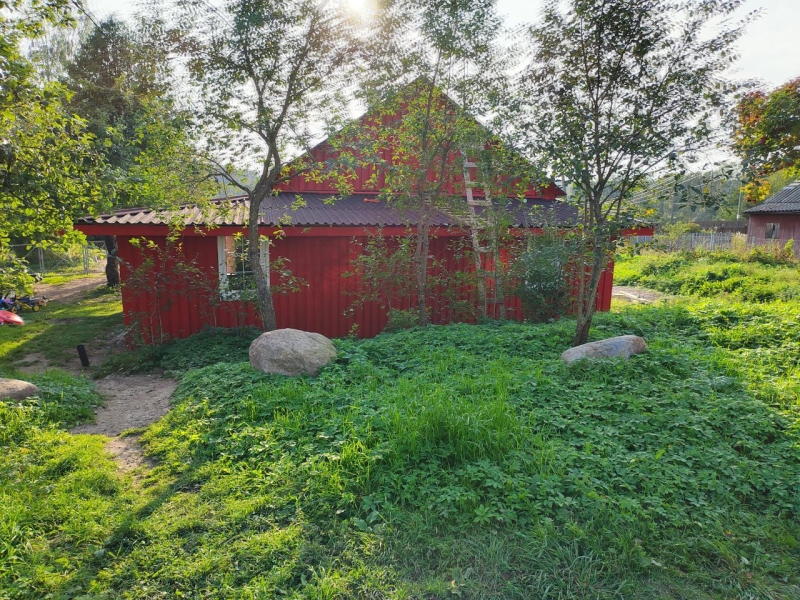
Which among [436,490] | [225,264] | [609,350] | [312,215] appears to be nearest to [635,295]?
[312,215]

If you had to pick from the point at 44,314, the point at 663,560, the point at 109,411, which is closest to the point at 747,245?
the point at 663,560

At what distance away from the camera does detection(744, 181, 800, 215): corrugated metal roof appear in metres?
20.0

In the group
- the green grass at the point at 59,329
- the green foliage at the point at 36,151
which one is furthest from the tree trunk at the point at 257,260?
the green grass at the point at 59,329

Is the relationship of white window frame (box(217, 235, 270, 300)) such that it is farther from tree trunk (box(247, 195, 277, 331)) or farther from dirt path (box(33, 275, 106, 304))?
dirt path (box(33, 275, 106, 304))

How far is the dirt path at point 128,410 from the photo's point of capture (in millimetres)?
4121

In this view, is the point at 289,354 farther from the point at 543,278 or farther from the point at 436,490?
the point at 543,278

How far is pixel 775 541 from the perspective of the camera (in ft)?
8.75

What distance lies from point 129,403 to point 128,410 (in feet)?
1.05

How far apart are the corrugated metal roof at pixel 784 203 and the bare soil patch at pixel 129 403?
24.0 meters

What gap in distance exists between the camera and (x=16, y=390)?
494 centimetres

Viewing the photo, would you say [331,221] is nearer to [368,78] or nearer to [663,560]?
[368,78]

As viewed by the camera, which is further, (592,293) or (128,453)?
(592,293)

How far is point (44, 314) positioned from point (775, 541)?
14.6 metres

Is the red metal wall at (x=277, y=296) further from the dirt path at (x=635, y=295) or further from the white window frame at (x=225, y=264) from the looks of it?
Result: the dirt path at (x=635, y=295)
